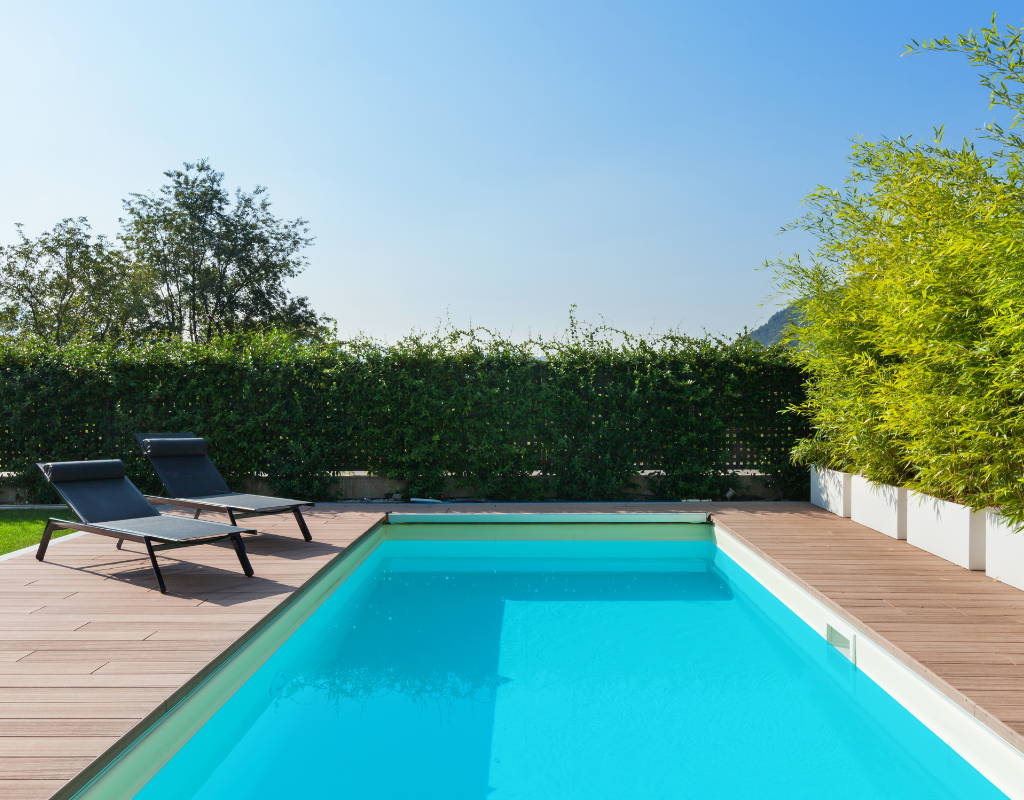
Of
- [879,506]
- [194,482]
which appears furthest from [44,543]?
[879,506]

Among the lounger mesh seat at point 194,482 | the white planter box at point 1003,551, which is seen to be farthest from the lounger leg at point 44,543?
the white planter box at point 1003,551

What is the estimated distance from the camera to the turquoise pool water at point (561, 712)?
8.77 feet

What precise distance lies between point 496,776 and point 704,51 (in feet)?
30.8

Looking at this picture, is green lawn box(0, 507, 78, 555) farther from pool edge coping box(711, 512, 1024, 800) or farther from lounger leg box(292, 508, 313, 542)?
pool edge coping box(711, 512, 1024, 800)

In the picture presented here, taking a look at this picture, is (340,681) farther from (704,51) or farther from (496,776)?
(704,51)

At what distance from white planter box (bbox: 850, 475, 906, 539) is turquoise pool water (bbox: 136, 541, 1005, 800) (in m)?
1.62

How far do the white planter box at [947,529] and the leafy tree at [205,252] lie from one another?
2304 cm

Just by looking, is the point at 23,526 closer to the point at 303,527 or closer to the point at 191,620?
the point at 303,527

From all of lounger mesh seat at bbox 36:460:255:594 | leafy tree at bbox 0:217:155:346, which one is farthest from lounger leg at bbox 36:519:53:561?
leafy tree at bbox 0:217:155:346

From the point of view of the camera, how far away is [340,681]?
3.69 m

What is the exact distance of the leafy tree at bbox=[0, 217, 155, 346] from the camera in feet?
75.9

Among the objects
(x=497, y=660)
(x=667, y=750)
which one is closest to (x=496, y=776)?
(x=667, y=750)

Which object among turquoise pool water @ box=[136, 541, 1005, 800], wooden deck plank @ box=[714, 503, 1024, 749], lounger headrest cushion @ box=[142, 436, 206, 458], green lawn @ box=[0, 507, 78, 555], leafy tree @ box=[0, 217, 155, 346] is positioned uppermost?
leafy tree @ box=[0, 217, 155, 346]

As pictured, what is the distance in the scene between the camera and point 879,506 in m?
6.00
